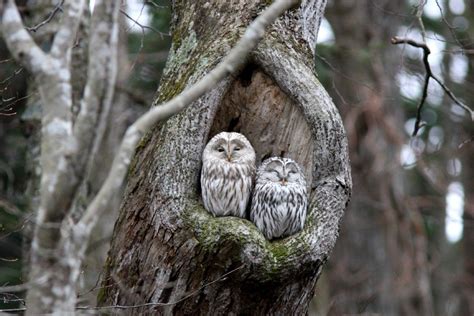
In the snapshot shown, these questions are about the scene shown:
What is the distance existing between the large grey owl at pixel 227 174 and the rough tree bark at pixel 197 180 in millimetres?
118

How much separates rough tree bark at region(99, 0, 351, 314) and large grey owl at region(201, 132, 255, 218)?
4.7 inches

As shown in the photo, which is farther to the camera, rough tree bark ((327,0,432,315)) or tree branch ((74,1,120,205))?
rough tree bark ((327,0,432,315))

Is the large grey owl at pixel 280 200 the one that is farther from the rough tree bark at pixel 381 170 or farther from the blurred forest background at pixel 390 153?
the rough tree bark at pixel 381 170

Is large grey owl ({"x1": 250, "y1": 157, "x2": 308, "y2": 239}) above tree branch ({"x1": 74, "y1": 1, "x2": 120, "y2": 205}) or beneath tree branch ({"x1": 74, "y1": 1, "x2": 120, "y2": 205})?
beneath

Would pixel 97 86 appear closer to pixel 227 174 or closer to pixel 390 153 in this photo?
pixel 227 174

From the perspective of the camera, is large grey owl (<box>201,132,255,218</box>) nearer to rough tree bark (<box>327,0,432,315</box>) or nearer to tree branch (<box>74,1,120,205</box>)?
tree branch (<box>74,1,120,205</box>)

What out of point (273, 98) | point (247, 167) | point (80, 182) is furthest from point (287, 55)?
point (80, 182)

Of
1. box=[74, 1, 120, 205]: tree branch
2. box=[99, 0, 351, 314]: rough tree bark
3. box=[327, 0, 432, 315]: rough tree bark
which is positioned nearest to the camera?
box=[74, 1, 120, 205]: tree branch

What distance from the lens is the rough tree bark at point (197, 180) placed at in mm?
5332

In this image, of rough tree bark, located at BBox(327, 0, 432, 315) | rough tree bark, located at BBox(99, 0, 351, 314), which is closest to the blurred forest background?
rough tree bark, located at BBox(327, 0, 432, 315)

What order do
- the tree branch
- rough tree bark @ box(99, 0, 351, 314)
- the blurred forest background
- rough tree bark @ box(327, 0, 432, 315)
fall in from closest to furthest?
1. the tree branch
2. rough tree bark @ box(99, 0, 351, 314)
3. the blurred forest background
4. rough tree bark @ box(327, 0, 432, 315)

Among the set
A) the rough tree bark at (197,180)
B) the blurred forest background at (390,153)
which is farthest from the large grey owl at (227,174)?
the blurred forest background at (390,153)

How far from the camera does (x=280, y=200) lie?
19.2 ft

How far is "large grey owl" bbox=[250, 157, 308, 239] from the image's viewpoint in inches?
227
